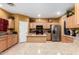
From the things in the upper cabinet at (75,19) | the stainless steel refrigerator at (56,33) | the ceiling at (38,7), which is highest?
the ceiling at (38,7)

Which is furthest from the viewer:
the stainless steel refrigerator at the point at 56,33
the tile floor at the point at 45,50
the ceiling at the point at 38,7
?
the stainless steel refrigerator at the point at 56,33

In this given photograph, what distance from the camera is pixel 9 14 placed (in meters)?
7.64

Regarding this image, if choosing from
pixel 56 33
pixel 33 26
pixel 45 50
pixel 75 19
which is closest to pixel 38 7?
pixel 75 19

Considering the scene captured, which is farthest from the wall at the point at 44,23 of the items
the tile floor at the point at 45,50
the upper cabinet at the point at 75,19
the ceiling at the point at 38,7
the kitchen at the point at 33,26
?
the tile floor at the point at 45,50

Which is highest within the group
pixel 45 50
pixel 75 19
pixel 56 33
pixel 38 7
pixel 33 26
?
pixel 38 7

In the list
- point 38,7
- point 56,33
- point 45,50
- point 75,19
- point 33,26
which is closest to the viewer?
point 45,50

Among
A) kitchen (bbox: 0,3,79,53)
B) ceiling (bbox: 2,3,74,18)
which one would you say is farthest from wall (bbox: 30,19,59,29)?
ceiling (bbox: 2,3,74,18)

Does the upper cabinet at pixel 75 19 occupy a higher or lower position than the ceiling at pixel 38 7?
lower

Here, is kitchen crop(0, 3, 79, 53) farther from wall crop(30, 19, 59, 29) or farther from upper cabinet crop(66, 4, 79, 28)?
upper cabinet crop(66, 4, 79, 28)

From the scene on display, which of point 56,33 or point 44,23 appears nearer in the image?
point 56,33

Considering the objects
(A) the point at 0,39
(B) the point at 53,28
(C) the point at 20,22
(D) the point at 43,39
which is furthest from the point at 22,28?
(A) the point at 0,39

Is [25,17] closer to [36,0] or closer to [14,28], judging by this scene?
[14,28]

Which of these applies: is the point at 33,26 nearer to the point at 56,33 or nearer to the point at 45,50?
the point at 56,33

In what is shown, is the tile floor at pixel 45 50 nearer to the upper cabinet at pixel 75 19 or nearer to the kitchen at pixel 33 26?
the upper cabinet at pixel 75 19
